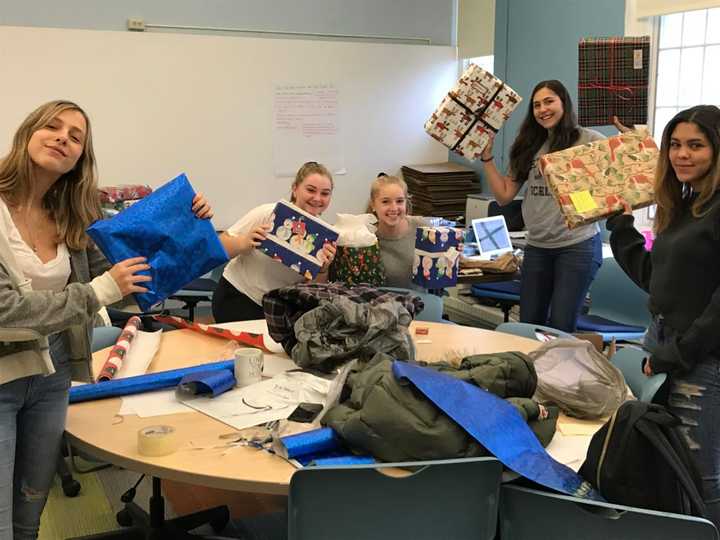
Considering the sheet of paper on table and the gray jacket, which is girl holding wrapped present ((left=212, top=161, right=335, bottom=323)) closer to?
the sheet of paper on table

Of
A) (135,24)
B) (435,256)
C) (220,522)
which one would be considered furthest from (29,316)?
(135,24)

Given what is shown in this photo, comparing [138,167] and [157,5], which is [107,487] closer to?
[138,167]

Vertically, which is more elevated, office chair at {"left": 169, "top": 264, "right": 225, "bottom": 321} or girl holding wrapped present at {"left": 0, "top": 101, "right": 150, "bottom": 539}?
girl holding wrapped present at {"left": 0, "top": 101, "right": 150, "bottom": 539}

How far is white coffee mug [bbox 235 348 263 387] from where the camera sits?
218 cm

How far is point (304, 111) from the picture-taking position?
20.4 ft

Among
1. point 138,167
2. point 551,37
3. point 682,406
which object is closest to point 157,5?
point 138,167

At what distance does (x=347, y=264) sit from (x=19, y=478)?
160 cm

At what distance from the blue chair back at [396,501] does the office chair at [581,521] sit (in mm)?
39

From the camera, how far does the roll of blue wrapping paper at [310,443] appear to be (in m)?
1.69

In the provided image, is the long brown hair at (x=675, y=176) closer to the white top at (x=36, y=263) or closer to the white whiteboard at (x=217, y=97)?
the white top at (x=36, y=263)

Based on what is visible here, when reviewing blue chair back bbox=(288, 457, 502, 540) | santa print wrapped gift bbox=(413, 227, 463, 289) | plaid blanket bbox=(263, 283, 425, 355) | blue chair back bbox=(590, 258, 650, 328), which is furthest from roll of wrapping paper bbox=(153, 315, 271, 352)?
blue chair back bbox=(590, 258, 650, 328)

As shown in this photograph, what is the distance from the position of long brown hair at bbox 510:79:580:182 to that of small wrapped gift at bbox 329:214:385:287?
977 mm

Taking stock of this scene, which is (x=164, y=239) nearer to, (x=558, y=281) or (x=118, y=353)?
(x=118, y=353)

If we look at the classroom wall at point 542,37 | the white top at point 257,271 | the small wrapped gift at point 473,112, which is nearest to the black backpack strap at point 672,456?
the white top at point 257,271
